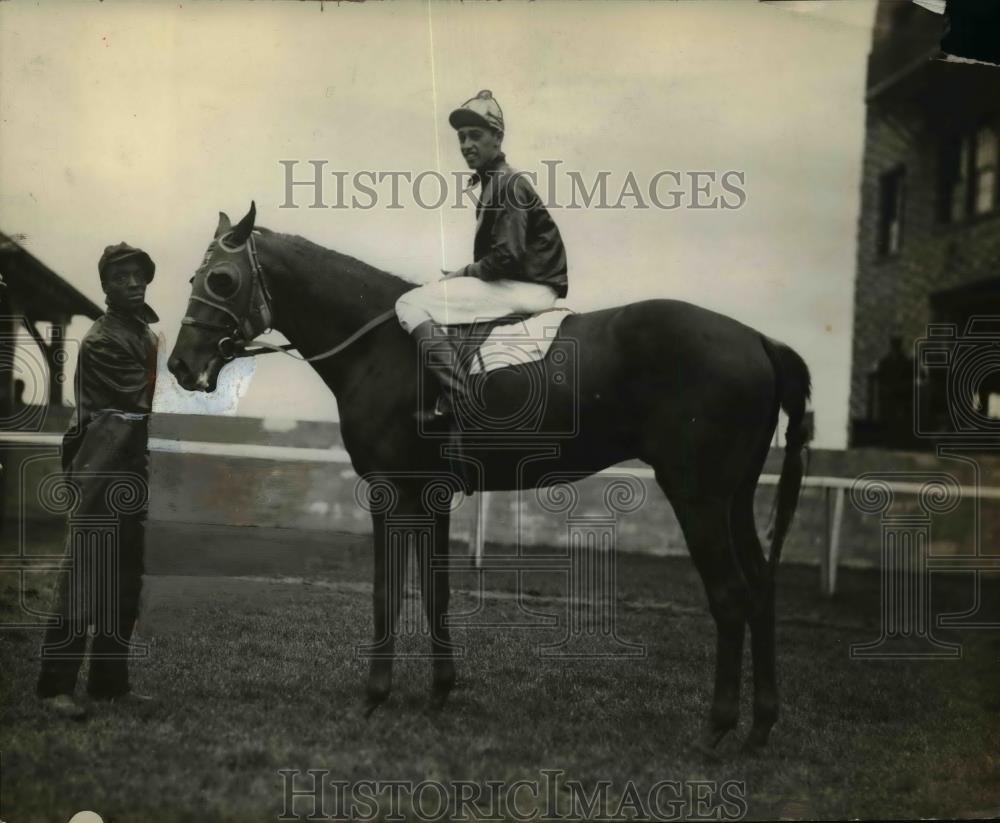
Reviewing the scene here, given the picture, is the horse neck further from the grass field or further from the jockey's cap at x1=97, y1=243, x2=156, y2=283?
the grass field

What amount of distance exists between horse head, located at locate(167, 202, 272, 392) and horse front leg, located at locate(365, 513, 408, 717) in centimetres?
97

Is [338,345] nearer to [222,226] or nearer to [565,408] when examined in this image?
[222,226]

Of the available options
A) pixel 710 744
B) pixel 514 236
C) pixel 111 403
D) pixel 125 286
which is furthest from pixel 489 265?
pixel 710 744

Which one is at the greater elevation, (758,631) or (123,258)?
(123,258)

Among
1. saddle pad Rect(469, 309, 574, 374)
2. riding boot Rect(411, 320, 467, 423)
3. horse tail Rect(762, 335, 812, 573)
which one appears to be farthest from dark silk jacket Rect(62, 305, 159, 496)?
horse tail Rect(762, 335, 812, 573)

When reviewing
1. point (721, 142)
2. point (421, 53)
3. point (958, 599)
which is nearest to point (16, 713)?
point (421, 53)

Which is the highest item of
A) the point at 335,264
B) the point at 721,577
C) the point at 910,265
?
→ the point at 910,265

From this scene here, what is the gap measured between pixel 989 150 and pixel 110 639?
A: 16.4 ft

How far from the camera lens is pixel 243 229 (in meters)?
4.09

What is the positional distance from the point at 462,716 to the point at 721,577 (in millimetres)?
1278

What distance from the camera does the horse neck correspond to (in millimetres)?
4086

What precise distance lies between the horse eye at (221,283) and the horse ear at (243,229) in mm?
157

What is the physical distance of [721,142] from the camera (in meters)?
4.44

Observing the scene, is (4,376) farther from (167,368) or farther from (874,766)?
(874,766)
